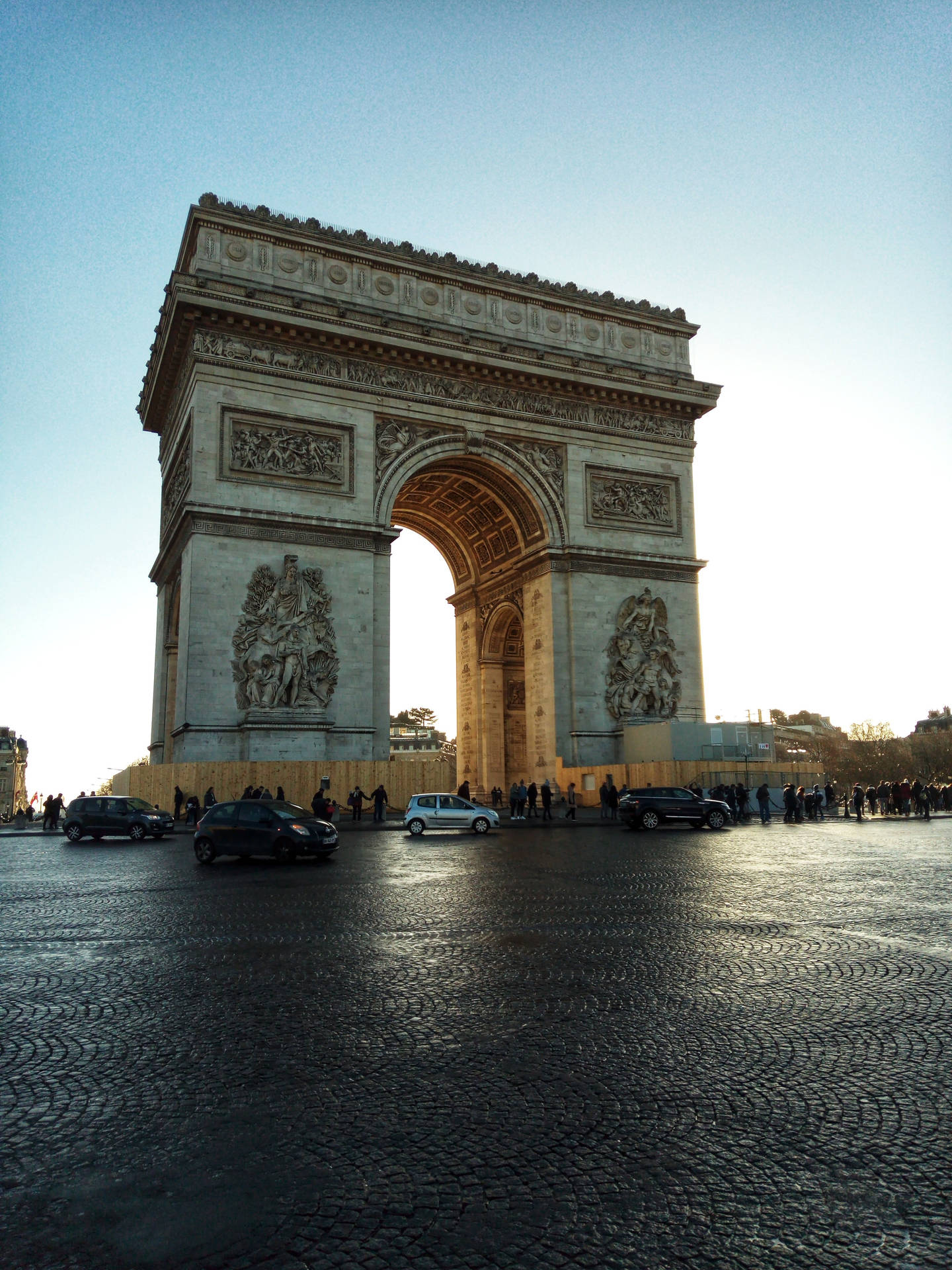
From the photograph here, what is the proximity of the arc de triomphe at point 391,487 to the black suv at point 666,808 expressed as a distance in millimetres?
7295

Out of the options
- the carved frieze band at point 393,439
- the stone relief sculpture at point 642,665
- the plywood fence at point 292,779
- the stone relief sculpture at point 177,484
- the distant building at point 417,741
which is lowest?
the plywood fence at point 292,779

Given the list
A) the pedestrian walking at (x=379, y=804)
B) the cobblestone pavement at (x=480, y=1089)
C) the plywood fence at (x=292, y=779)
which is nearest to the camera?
the cobblestone pavement at (x=480, y=1089)

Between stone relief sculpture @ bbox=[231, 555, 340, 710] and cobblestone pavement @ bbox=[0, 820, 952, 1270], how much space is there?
18322 millimetres

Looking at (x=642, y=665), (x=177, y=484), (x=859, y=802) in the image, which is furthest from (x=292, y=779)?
(x=859, y=802)

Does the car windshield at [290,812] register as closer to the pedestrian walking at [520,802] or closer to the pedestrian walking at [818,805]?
the pedestrian walking at [520,802]

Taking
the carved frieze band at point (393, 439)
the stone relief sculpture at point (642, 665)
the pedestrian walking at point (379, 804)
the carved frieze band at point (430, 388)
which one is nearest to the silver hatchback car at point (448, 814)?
the pedestrian walking at point (379, 804)

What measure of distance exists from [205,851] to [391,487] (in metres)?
17.0

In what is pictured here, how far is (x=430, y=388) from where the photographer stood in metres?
31.8

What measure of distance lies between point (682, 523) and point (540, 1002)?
31.3m

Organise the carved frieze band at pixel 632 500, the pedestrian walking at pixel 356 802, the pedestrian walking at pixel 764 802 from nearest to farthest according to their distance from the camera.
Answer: the pedestrian walking at pixel 356 802 < the pedestrian walking at pixel 764 802 < the carved frieze band at pixel 632 500

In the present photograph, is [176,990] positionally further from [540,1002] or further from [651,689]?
[651,689]

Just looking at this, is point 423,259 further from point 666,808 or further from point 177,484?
point 666,808

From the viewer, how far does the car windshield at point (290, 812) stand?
16.4 metres

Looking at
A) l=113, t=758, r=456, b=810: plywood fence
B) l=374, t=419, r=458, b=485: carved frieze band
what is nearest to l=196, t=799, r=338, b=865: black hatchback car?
l=113, t=758, r=456, b=810: plywood fence
